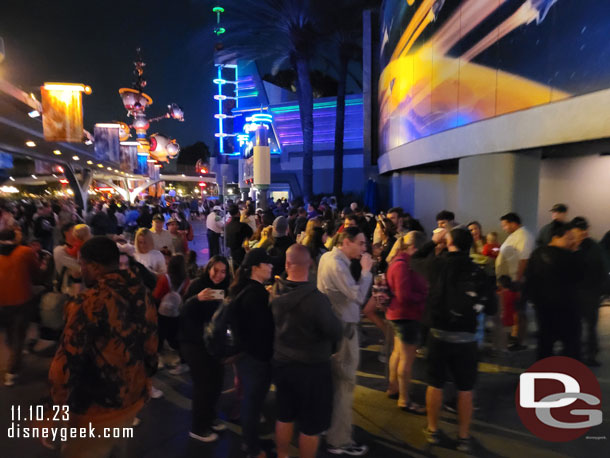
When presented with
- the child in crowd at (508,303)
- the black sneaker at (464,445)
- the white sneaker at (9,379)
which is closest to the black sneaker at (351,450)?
the black sneaker at (464,445)

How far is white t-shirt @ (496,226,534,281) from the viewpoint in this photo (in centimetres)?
547

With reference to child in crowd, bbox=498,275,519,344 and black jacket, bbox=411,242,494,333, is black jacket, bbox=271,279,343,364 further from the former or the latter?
child in crowd, bbox=498,275,519,344

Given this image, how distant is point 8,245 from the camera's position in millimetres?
4602

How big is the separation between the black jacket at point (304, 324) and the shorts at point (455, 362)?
1125 mm

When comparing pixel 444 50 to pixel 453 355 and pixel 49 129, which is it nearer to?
pixel 453 355

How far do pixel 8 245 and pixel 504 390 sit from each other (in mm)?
5824

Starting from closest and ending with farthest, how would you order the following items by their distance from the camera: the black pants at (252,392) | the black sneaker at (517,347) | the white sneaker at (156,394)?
1. the black pants at (252,392)
2. the white sneaker at (156,394)
3. the black sneaker at (517,347)

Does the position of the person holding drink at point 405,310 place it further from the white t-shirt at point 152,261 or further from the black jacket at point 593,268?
the white t-shirt at point 152,261

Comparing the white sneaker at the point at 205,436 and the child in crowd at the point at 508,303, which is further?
the child in crowd at the point at 508,303

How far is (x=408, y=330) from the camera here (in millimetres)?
4129

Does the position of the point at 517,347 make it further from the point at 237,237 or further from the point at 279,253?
the point at 237,237

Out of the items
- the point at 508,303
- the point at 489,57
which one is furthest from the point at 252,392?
the point at 489,57

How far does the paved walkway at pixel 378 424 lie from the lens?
3.53 metres

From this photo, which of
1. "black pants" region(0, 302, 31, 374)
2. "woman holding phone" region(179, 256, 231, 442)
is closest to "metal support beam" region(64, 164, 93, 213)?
"black pants" region(0, 302, 31, 374)
